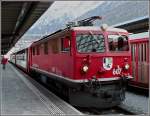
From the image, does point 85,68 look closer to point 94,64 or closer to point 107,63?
point 94,64

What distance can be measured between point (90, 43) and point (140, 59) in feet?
12.6

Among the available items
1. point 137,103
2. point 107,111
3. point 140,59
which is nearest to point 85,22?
point 107,111

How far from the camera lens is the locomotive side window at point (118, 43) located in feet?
40.3

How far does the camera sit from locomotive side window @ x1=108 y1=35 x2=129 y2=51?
12.3m

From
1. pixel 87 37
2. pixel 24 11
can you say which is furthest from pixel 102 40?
pixel 24 11

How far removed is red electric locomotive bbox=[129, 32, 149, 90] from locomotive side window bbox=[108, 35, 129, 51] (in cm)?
205

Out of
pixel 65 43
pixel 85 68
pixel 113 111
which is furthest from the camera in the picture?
pixel 65 43

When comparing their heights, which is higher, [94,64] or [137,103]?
[94,64]

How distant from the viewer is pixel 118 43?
12.5 meters

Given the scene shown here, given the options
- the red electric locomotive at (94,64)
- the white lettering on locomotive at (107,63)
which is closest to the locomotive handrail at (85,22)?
the red electric locomotive at (94,64)

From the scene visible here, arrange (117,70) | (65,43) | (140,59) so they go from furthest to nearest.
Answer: (140,59), (65,43), (117,70)

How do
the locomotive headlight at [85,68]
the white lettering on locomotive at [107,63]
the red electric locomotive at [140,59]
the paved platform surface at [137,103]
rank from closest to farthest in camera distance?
1. the paved platform surface at [137,103]
2. the locomotive headlight at [85,68]
3. the white lettering on locomotive at [107,63]
4. the red electric locomotive at [140,59]

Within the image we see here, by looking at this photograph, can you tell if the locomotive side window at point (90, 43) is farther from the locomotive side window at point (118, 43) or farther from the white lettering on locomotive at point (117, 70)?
the white lettering on locomotive at point (117, 70)

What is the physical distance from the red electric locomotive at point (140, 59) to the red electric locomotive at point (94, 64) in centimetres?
220
